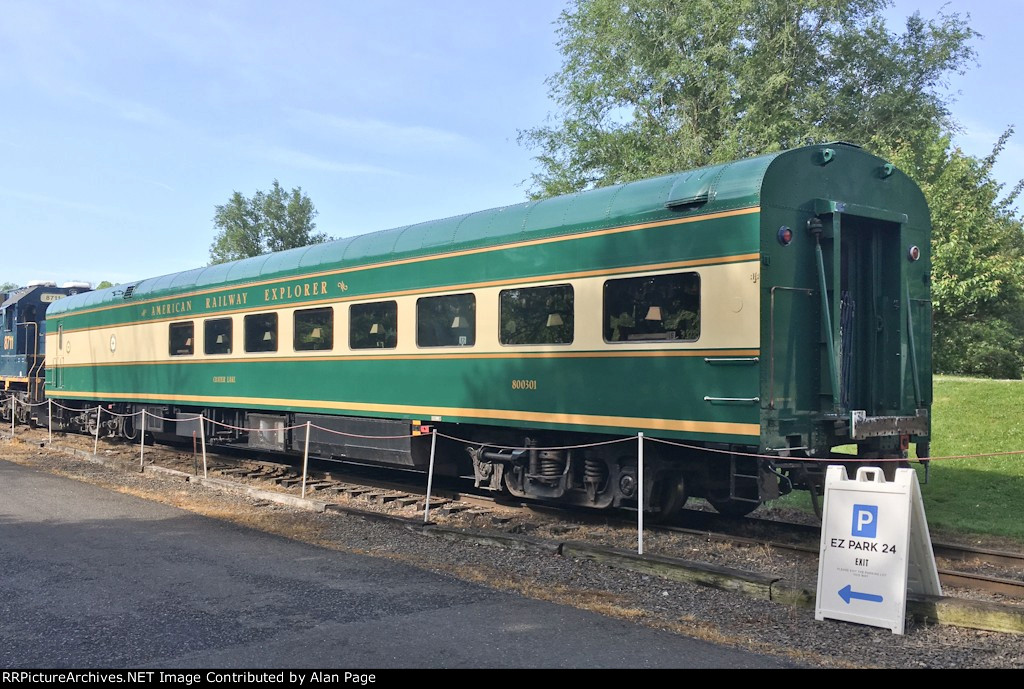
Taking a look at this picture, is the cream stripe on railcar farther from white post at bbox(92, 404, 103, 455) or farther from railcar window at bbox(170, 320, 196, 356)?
white post at bbox(92, 404, 103, 455)

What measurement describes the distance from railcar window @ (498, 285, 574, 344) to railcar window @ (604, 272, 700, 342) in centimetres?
56

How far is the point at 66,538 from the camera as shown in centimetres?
868

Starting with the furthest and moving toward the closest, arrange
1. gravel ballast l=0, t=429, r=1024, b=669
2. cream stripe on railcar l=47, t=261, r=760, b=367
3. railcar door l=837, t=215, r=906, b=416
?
railcar door l=837, t=215, r=906, b=416 → cream stripe on railcar l=47, t=261, r=760, b=367 → gravel ballast l=0, t=429, r=1024, b=669

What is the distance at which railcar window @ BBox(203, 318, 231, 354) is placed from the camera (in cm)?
1471

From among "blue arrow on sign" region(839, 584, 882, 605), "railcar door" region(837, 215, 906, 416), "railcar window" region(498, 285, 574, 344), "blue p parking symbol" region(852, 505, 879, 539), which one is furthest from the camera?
"railcar window" region(498, 285, 574, 344)

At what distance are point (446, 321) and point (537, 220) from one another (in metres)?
1.79

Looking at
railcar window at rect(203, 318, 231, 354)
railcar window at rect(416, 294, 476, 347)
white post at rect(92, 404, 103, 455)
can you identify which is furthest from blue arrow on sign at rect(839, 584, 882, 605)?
white post at rect(92, 404, 103, 455)

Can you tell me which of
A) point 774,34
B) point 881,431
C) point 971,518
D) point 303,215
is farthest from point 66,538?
point 303,215

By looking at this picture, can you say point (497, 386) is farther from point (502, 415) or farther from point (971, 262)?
point (971, 262)

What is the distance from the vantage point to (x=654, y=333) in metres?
8.40

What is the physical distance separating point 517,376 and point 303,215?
41671 millimetres

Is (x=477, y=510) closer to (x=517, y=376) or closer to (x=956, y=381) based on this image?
(x=517, y=376)

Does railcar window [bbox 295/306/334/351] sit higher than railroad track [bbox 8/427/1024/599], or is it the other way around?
railcar window [bbox 295/306/334/351]
